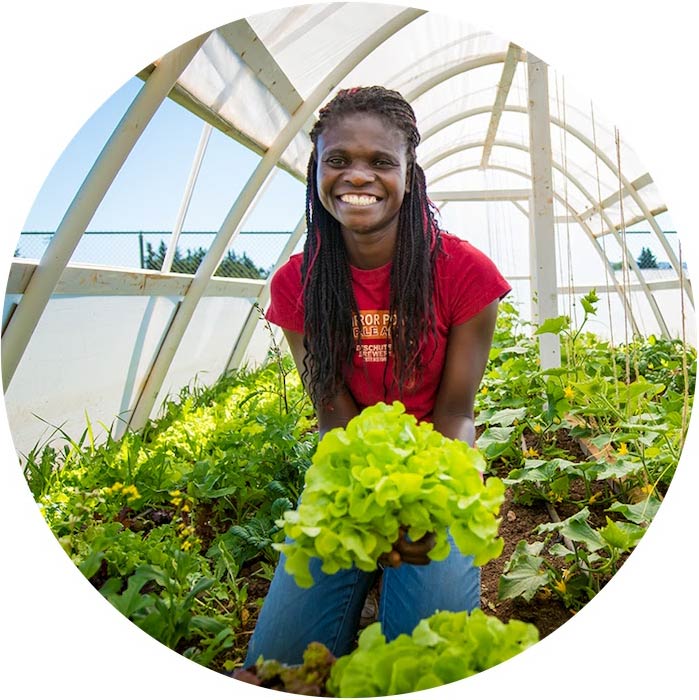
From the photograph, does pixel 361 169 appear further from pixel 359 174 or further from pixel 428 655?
pixel 428 655

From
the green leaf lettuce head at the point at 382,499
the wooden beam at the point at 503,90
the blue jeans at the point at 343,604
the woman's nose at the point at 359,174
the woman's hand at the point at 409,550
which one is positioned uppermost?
the wooden beam at the point at 503,90

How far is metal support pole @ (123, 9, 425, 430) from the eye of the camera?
2766 mm

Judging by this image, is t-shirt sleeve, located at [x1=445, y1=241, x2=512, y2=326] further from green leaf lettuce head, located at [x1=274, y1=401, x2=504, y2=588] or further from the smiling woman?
green leaf lettuce head, located at [x1=274, y1=401, x2=504, y2=588]

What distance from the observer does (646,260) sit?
4.64 meters

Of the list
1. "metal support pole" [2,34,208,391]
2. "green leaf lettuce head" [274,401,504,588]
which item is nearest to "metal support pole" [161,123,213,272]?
"metal support pole" [2,34,208,391]

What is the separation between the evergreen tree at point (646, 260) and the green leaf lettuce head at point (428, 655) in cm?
411

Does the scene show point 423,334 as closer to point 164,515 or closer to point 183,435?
point 164,515

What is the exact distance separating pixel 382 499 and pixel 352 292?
682 millimetres

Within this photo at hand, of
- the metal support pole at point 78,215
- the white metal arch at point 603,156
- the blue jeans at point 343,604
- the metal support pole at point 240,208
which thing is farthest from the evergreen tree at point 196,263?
the blue jeans at point 343,604

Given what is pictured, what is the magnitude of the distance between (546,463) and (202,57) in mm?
1716

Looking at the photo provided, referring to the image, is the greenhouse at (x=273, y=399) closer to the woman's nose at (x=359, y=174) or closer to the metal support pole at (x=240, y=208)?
the metal support pole at (x=240, y=208)

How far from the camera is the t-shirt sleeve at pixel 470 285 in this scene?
1422 millimetres

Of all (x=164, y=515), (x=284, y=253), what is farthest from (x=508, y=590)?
(x=284, y=253)

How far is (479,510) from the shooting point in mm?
917
